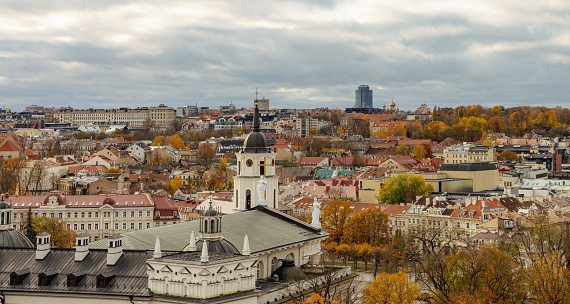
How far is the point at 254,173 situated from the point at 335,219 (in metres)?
22.5

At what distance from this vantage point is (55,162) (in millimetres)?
141250

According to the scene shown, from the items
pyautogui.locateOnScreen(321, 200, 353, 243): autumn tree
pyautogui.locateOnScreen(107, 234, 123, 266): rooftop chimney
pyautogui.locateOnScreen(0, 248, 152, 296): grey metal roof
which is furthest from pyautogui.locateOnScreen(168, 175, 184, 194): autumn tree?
pyautogui.locateOnScreen(107, 234, 123, 266): rooftop chimney

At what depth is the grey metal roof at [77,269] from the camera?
36.0 meters

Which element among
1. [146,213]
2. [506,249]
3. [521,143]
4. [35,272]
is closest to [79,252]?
[35,272]

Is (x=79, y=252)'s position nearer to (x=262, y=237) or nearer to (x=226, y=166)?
(x=262, y=237)

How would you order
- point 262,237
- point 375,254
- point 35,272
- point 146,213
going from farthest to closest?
point 146,213, point 375,254, point 262,237, point 35,272

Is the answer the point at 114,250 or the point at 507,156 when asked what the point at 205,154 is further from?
the point at 114,250

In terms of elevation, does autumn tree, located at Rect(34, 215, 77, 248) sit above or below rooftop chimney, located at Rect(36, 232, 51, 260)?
below

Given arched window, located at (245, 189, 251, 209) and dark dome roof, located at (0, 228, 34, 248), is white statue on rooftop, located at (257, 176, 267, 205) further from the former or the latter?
dark dome roof, located at (0, 228, 34, 248)

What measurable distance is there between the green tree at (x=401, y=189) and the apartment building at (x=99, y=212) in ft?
93.4

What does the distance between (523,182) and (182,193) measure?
4950cm

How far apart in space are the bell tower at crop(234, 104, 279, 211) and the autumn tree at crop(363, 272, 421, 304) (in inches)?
462

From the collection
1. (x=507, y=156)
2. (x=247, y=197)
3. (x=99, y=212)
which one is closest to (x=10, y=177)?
(x=99, y=212)

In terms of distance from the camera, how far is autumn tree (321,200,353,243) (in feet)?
246
